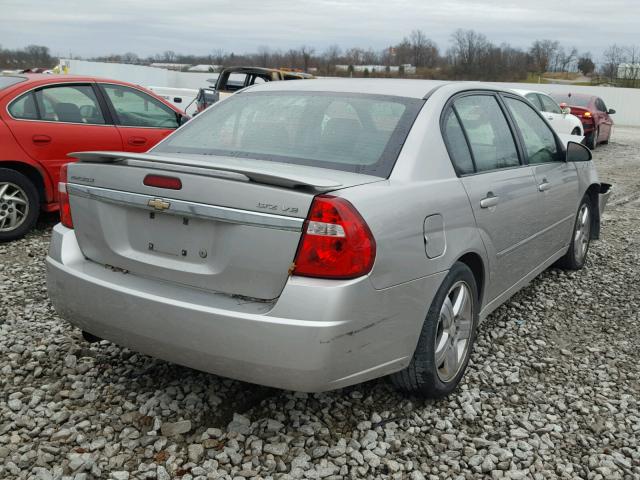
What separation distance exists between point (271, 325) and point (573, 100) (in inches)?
765

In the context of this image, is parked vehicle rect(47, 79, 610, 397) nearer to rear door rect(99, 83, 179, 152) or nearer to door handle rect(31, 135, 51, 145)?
door handle rect(31, 135, 51, 145)

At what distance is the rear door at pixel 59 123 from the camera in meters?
6.07

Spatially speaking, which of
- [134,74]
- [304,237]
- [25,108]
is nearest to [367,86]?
[304,237]

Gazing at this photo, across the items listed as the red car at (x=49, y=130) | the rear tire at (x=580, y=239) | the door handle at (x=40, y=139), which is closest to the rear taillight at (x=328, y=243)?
the rear tire at (x=580, y=239)

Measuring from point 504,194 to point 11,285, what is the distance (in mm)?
3528

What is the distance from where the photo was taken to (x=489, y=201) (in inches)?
136

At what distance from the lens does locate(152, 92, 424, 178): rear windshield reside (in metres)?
3.02

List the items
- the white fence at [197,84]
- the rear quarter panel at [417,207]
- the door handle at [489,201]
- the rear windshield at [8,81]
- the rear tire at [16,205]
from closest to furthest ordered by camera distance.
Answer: the rear quarter panel at [417,207] < the door handle at [489,201] < the rear tire at [16,205] < the rear windshield at [8,81] < the white fence at [197,84]

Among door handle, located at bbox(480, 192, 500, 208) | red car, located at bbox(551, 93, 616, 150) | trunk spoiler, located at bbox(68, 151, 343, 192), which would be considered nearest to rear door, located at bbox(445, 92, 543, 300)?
door handle, located at bbox(480, 192, 500, 208)

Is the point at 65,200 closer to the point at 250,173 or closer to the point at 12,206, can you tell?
the point at 250,173

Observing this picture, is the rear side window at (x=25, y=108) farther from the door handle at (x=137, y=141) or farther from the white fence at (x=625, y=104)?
the white fence at (x=625, y=104)

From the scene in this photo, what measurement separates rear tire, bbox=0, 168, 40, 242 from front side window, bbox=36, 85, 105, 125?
69 centimetres

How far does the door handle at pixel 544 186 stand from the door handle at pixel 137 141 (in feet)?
14.2

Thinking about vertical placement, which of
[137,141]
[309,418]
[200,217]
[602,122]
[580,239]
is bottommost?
[602,122]
